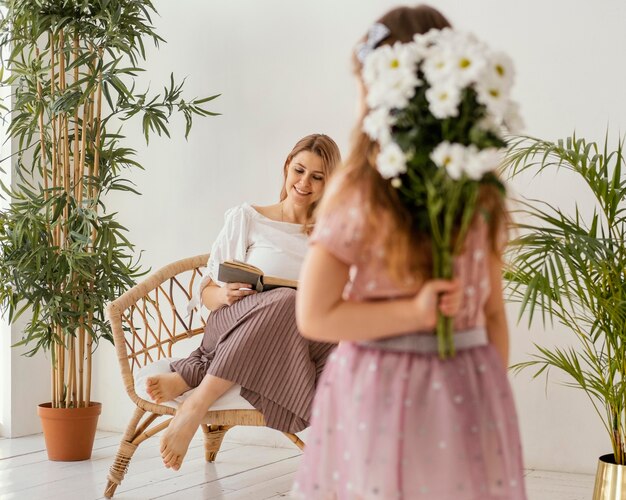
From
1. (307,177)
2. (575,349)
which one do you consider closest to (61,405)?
(307,177)

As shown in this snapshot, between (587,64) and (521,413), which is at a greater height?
(587,64)

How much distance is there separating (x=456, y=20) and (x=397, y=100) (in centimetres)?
238

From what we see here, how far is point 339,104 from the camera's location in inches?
145

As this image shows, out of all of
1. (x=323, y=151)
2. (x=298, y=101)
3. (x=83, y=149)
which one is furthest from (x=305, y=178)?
(x=83, y=149)

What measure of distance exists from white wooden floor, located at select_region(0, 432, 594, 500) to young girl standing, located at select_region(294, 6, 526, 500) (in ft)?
5.90

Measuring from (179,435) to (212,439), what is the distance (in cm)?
93

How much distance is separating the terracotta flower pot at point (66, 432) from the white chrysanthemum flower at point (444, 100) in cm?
286

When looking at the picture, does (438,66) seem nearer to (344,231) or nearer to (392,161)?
(392,161)

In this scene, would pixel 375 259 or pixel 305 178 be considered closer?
pixel 375 259

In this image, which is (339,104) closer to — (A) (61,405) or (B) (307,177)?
(B) (307,177)

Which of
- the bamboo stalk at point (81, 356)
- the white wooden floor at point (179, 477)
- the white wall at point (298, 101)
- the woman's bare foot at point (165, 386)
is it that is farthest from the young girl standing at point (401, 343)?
the bamboo stalk at point (81, 356)

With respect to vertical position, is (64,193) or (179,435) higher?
(64,193)

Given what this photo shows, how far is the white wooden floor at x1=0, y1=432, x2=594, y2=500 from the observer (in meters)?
3.03

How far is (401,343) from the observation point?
4.23ft
